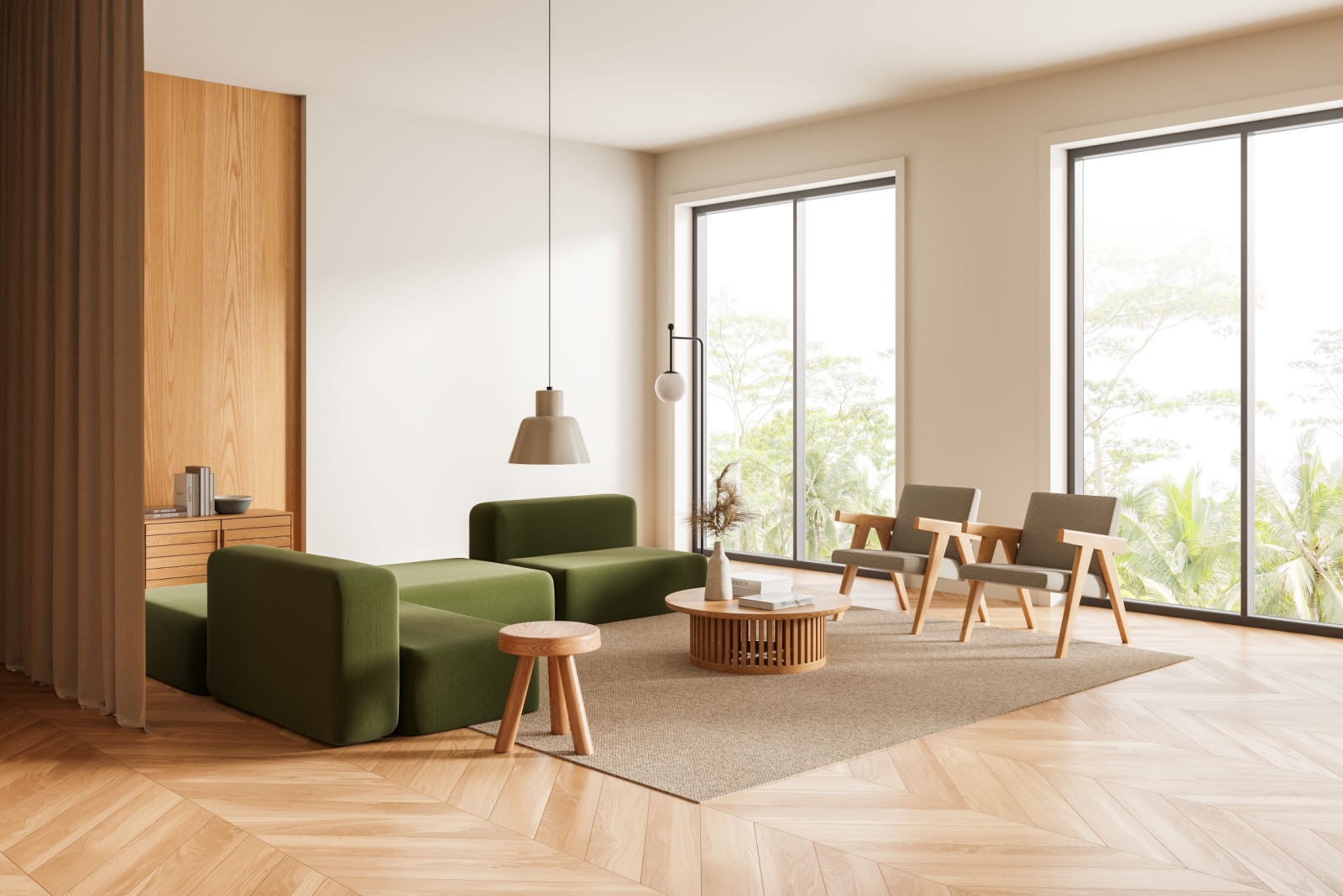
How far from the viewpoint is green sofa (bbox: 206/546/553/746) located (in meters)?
4.18

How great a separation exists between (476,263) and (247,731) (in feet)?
15.3

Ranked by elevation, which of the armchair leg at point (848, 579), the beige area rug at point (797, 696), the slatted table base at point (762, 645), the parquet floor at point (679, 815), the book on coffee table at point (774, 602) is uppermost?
the book on coffee table at point (774, 602)

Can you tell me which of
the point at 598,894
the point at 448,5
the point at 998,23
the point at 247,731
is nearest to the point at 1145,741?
the point at 598,894

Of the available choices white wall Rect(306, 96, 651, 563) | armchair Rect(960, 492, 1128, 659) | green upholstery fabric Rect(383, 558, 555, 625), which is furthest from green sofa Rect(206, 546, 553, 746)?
white wall Rect(306, 96, 651, 563)

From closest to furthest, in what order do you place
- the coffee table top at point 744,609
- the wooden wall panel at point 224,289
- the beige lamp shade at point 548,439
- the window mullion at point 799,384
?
the beige lamp shade at point 548,439
the coffee table top at point 744,609
the wooden wall panel at point 224,289
the window mullion at point 799,384

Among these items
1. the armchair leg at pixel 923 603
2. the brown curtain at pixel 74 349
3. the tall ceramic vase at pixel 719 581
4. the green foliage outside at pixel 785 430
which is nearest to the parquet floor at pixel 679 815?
the brown curtain at pixel 74 349

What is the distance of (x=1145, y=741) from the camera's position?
4281 mm

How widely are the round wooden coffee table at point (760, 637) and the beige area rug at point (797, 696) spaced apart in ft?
0.24

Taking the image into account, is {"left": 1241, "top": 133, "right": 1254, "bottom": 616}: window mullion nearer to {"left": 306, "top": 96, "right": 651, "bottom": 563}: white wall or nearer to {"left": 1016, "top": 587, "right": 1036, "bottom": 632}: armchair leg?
{"left": 1016, "top": 587, "right": 1036, "bottom": 632}: armchair leg

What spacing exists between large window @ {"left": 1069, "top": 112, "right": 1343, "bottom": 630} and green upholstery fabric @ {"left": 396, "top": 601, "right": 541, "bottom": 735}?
4118mm

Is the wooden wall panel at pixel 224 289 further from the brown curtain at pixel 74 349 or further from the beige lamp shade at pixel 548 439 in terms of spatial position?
the beige lamp shade at pixel 548 439

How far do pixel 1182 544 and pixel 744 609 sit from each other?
119 inches

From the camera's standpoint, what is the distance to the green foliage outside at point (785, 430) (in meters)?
8.40

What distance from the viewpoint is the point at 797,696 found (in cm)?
493
